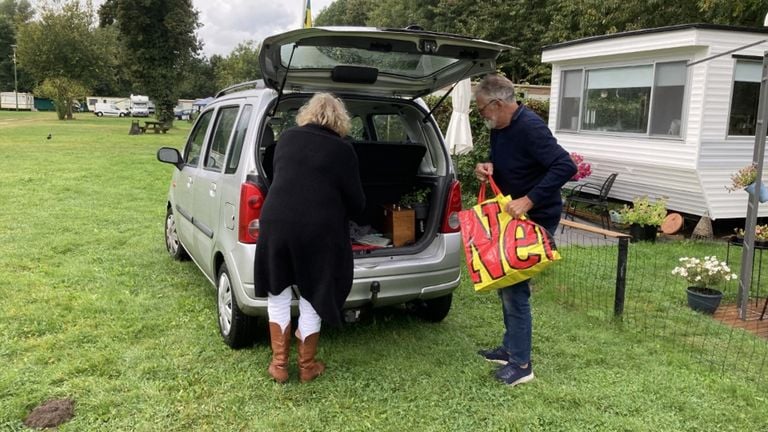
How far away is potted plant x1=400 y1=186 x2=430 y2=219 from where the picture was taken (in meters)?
4.20

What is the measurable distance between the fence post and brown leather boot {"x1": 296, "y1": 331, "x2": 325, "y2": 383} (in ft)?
7.97

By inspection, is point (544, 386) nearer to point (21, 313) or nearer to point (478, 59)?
point (478, 59)

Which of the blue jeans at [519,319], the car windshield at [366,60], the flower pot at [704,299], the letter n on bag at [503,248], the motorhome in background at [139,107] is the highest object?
the motorhome in background at [139,107]

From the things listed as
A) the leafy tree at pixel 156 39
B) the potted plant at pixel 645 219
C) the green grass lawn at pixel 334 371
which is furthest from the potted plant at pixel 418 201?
the leafy tree at pixel 156 39

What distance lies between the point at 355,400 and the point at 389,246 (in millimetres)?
1136

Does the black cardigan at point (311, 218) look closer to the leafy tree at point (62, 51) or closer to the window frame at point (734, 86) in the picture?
the window frame at point (734, 86)

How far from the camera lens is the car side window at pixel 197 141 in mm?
4926

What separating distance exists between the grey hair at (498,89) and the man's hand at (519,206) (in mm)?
570

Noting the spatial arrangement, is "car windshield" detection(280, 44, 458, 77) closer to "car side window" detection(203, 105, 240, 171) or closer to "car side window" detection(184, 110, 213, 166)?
"car side window" detection(203, 105, 240, 171)

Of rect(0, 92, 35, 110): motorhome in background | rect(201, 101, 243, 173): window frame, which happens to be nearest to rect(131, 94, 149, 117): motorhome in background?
rect(0, 92, 35, 110): motorhome in background

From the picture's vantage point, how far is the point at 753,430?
300cm

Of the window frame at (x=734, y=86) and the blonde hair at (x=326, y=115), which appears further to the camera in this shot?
the window frame at (x=734, y=86)

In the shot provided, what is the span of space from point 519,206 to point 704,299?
9.47 ft

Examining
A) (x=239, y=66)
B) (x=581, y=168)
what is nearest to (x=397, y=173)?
(x=581, y=168)
